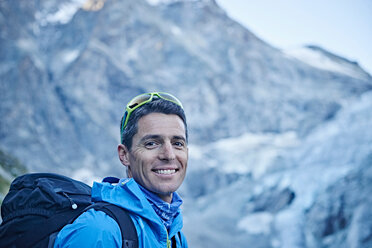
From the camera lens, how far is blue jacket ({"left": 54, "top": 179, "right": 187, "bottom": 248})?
1700 mm

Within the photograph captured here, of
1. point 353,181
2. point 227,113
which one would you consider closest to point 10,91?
point 227,113

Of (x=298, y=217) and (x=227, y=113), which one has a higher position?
(x=227, y=113)

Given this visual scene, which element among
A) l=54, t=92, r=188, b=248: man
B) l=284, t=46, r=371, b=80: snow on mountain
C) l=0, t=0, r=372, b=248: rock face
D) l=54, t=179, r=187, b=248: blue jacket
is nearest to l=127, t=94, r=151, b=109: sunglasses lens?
l=54, t=92, r=188, b=248: man

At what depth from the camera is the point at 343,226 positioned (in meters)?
25.7

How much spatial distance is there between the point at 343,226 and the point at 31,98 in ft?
146

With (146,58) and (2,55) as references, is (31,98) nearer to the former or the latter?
(2,55)

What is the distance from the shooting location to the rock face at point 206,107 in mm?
36312

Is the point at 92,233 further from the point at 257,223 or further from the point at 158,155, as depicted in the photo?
the point at 257,223

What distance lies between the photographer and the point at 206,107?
211ft

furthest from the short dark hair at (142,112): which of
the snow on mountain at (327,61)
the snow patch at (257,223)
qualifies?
the snow on mountain at (327,61)

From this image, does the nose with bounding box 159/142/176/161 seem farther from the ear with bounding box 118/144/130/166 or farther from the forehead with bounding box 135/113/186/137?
the ear with bounding box 118/144/130/166

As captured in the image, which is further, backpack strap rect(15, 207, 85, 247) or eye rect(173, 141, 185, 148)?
eye rect(173, 141, 185, 148)

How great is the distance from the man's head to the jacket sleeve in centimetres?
46

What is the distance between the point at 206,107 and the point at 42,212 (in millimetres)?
62664
